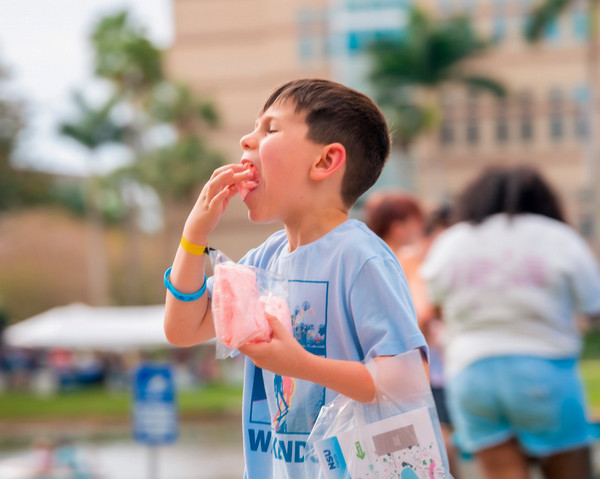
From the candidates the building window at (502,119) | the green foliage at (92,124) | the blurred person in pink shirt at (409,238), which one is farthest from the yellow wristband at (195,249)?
the building window at (502,119)

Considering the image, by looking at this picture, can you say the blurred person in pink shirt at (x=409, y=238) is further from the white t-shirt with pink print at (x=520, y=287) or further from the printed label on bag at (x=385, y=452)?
the printed label on bag at (x=385, y=452)

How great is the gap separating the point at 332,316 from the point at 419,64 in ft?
123

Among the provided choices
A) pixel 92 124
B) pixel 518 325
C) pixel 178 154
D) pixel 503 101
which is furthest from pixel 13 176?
pixel 518 325

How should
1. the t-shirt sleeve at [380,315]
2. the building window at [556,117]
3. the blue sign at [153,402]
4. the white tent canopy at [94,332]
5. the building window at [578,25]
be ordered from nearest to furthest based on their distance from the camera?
the t-shirt sleeve at [380,315] < the blue sign at [153,402] < the white tent canopy at [94,332] < the building window at [578,25] < the building window at [556,117]

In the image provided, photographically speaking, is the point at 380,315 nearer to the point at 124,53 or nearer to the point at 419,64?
the point at 419,64

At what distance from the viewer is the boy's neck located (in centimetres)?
191

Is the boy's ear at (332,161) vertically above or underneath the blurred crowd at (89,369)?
underneath

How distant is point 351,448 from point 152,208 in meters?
46.9

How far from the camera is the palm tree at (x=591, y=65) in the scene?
1390 inches

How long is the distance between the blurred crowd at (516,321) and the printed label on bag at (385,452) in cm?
194

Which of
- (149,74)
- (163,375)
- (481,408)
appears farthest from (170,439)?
(149,74)

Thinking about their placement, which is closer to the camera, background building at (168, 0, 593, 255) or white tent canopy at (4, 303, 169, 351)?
white tent canopy at (4, 303, 169, 351)

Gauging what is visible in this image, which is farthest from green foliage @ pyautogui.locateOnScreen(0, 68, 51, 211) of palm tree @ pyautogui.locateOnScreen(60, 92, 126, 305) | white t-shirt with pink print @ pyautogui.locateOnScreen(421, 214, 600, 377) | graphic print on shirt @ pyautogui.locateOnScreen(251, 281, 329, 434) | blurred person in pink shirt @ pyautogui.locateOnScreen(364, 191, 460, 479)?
graphic print on shirt @ pyautogui.locateOnScreen(251, 281, 329, 434)

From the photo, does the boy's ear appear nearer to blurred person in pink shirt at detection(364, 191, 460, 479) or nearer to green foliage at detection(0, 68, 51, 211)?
blurred person in pink shirt at detection(364, 191, 460, 479)
